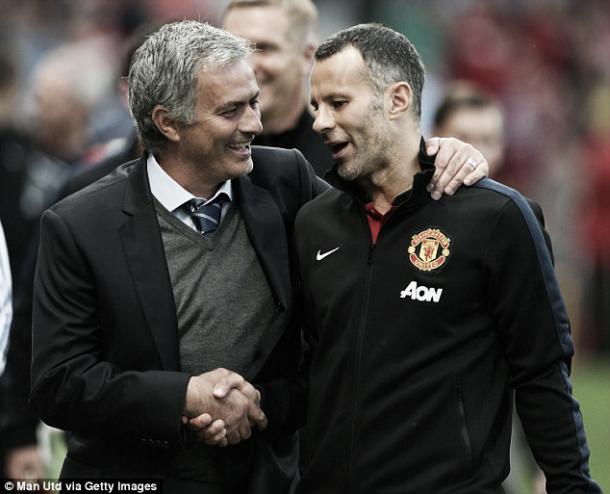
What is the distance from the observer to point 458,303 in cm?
421

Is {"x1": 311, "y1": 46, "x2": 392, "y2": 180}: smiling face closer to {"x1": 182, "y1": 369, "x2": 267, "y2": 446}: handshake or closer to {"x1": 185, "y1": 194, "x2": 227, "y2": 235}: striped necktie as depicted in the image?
{"x1": 185, "y1": 194, "x2": 227, "y2": 235}: striped necktie

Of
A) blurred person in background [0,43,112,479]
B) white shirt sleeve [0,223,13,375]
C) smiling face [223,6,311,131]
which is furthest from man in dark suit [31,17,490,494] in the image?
smiling face [223,6,311,131]

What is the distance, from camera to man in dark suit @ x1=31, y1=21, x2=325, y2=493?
4.34 meters

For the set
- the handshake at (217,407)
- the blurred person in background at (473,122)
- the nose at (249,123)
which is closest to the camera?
the handshake at (217,407)

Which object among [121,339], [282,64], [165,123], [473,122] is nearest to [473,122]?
[473,122]

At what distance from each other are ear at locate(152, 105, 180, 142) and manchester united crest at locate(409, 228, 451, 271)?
90cm

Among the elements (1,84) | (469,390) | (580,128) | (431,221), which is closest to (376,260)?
(431,221)

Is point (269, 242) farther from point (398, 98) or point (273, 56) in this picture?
point (273, 56)

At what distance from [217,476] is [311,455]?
0.35m

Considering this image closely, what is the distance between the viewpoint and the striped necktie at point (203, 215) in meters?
4.60

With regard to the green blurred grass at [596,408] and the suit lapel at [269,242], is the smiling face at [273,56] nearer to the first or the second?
the suit lapel at [269,242]

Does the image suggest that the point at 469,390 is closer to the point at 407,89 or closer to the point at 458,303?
the point at 458,303

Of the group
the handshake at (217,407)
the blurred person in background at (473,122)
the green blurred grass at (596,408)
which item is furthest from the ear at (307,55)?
the green blurred grass at (596,408)

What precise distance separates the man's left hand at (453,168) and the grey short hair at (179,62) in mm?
724
